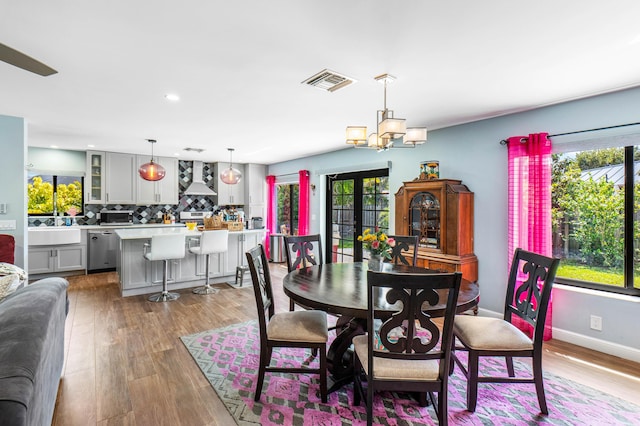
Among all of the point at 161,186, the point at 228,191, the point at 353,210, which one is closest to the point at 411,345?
the point at 353,210

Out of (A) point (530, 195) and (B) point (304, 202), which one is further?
(B) point (304, 202)

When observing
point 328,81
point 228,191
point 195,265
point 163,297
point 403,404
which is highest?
point 328,81

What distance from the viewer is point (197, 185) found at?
735 cm

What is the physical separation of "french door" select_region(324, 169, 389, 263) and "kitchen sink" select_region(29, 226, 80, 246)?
4.61 meters

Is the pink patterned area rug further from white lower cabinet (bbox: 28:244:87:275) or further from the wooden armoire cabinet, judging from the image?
white lower cabinet (bbox: 28:244:87:275)

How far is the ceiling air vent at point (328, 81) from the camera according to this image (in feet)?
8.23

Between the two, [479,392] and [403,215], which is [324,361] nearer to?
[479,392]

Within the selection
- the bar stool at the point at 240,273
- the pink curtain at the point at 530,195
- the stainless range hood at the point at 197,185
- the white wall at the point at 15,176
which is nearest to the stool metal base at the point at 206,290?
the bar stool at the point at 240,273

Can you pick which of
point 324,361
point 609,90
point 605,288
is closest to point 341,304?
point 324,361

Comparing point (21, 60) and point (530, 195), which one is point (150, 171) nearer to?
point (21, 60)

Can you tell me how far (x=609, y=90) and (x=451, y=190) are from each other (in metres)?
1.57

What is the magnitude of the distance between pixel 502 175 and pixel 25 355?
4069mm

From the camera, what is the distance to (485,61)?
2.28m

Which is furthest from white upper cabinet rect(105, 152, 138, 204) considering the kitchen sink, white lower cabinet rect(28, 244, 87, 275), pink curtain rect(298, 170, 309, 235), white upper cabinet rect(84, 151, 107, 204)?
pink curtain rect(298, 170, 309, 235)
